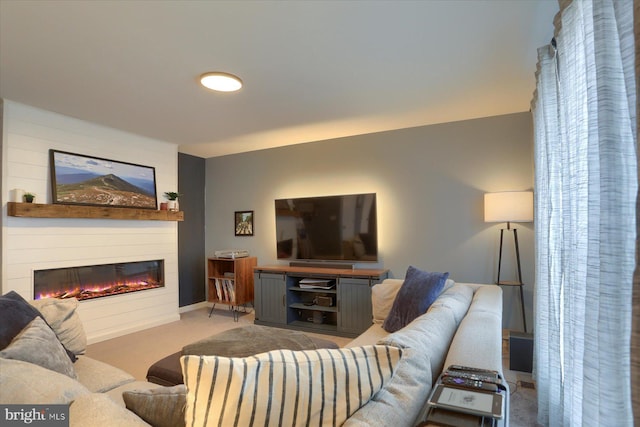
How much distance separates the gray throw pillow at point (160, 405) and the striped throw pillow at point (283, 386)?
0.15 metres

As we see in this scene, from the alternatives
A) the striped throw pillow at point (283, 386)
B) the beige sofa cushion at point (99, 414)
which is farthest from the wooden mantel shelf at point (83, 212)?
the striped throw pillow at point (283, 386)

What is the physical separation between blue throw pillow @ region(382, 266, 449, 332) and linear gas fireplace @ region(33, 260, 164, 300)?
3364 mm

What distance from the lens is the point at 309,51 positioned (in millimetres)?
2242

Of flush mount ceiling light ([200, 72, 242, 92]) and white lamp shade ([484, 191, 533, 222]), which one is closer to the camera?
flush mount ceiling light ([200, 72, 242, 92])

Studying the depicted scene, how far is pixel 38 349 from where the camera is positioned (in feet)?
4.60

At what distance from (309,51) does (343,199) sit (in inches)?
92.0

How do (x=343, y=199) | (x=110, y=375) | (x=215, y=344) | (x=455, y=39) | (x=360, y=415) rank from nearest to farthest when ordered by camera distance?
(x=360, y=415) → (x=110, y=375) → (x=215, y=344) → (x=455, y=39) → (x=343, y=199)

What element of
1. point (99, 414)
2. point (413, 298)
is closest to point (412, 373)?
point (99, 414)

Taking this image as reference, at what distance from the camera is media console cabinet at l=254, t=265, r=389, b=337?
379cm

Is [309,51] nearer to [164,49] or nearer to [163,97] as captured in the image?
[164,49]

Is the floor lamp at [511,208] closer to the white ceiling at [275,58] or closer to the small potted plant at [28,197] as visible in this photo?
the white ceiling at [275,58]

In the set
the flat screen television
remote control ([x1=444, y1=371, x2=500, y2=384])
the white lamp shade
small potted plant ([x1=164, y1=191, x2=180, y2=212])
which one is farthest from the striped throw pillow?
small potted plant ([x1=164, y1=191, x2=180, y2=212])

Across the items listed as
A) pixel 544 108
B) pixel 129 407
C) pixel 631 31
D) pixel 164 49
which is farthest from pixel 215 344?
pixel 544 108

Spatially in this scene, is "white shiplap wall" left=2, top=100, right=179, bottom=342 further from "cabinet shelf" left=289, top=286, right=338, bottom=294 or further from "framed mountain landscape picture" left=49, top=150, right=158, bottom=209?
"cabinet shelf" left=289, top=286, right=338, bottom=294
